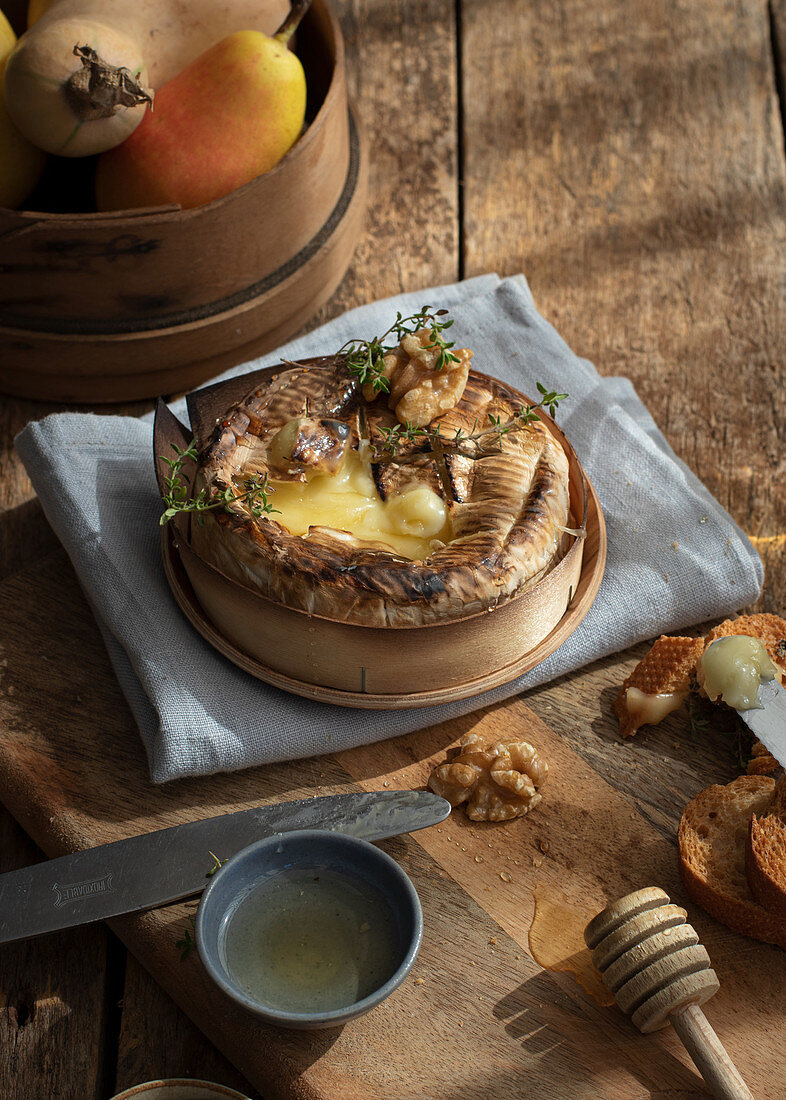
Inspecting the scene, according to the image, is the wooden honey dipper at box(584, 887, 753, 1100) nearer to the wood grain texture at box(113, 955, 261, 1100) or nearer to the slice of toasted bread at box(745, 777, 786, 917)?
the slice of toasted bread at box(745, 777, 786, 917)

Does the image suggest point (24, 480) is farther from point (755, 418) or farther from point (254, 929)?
point (755, 418)

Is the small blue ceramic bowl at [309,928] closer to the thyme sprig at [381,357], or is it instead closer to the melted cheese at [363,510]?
the melted cheese at [363,510]

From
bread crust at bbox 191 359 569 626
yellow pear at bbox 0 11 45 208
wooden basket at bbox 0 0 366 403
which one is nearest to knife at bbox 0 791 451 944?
bread crust at bbox 191 359 569 626

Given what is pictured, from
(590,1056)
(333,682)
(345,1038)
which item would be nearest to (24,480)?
(333,682)

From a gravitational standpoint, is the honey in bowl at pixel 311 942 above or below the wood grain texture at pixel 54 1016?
above

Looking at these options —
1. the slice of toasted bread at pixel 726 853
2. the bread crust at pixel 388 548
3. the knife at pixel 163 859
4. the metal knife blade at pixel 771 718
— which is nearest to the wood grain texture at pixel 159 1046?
the knife at pixel 163 859
